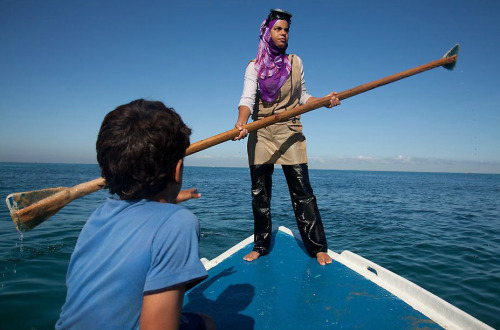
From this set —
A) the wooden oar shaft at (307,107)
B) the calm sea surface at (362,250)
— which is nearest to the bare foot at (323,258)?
the wooden oar shaft at (307,107)

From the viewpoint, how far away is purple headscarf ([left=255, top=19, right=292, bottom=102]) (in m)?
3.22

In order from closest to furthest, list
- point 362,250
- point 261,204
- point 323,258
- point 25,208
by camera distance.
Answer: point 25,208
point 323,258
point 261,204
point 362,250

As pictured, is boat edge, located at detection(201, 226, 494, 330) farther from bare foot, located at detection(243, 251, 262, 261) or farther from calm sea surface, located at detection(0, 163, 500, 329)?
calm sea surface, located at detection(0, 163, 500, 329)

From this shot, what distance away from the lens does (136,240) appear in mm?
953

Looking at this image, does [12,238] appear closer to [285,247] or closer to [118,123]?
[285,247]

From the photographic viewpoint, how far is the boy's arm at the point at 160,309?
929mm

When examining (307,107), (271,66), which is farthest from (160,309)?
(271,66)

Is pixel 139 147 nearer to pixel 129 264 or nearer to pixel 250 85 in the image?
pixel 129 264

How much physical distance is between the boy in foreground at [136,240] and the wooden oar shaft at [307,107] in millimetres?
969

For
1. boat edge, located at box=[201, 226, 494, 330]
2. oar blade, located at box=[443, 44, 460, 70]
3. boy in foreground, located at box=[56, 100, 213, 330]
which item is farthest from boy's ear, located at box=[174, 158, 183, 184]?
oar blade, located at box=[443, 44, 460, 70]

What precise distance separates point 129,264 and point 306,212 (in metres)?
2.52

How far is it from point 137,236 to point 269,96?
8.62ft

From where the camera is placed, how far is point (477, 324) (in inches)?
69.3

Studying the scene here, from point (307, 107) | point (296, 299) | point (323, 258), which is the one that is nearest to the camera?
point (296, 299)
